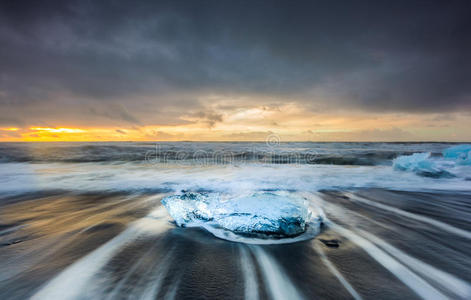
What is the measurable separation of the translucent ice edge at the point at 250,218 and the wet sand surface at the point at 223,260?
151 mm

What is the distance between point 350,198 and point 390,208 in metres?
0.84

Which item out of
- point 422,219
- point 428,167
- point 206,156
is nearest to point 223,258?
point 422,219

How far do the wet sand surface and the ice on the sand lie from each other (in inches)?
9.0

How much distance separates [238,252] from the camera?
2025mm

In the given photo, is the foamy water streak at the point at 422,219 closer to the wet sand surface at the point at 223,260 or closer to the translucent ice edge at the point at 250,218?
the wet sand surface at the point at 223,260

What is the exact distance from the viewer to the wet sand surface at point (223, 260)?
148 centimetres

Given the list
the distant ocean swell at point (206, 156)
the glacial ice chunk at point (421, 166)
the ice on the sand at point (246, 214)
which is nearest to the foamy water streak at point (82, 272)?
the ice on the sand at point (246, 214)

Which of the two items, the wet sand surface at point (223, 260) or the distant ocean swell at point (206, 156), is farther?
the distant ocean swell at point (206, 156)

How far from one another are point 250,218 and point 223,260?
26.9 inches

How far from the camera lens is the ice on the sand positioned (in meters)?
2.36

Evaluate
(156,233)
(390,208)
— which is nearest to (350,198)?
(390,208)

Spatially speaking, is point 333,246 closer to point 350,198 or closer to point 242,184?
point 350,198

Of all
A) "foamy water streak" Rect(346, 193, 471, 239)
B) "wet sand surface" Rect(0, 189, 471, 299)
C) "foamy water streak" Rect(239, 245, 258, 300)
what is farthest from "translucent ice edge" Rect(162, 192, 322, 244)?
"foamy water streak" Rect(346, 193, 471, 239)

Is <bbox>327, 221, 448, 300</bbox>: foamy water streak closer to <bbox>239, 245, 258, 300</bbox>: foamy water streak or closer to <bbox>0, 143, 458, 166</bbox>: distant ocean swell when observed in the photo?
<bbox>239, 245, 258, 300</bbox>: foamy water streak
